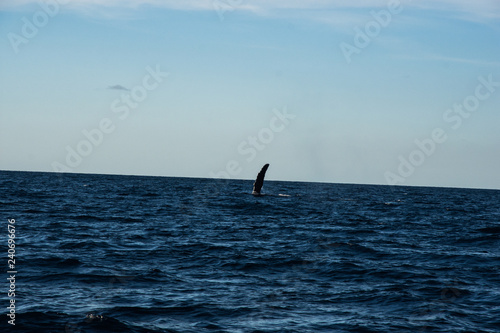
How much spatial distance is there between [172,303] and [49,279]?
4.48 metres

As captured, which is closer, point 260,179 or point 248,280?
point 248,280

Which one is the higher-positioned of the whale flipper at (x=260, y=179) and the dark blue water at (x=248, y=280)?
the whale flipper at (x=260, y=179)

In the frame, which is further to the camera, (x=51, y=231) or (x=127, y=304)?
(x=51, y=231)

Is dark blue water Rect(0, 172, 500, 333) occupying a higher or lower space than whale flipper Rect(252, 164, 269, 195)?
lower

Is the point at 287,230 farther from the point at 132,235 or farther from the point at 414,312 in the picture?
the point at 414,312

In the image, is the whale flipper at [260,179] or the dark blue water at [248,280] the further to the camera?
the whale flipper at [260,179]

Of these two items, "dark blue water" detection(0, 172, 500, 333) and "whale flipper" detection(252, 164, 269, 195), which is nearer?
"dark blue water" detection(0, 172, 500, 333)

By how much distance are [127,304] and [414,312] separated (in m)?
7.13

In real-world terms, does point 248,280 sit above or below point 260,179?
below

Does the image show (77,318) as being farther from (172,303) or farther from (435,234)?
(435,234)

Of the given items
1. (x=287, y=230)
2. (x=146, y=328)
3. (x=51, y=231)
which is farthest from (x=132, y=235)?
(x=146, y=328)

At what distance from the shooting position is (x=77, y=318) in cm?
1238

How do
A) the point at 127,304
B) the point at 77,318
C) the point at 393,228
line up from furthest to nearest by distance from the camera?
the point at 393,228, the point at 127,304, the point at 77,318

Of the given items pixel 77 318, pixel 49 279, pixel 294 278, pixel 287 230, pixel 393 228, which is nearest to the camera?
pixel 77 318
